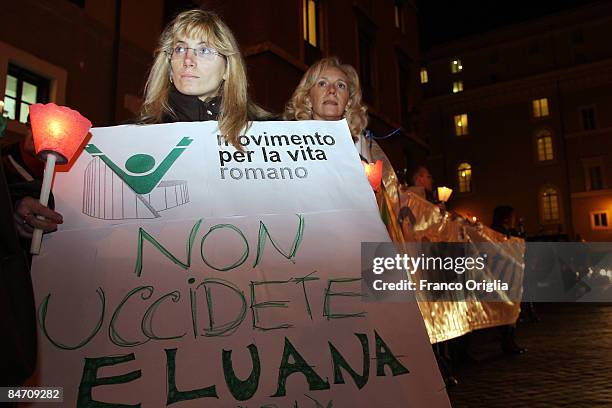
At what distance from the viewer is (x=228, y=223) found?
5.88ft

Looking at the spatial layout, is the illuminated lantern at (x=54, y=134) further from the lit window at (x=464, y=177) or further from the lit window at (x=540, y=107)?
the lit window at (x=464, y=177)

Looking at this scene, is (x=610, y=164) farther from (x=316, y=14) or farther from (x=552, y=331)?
(x=552, y=331)

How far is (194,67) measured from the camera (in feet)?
6.86

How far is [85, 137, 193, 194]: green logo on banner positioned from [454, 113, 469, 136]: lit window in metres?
39.3

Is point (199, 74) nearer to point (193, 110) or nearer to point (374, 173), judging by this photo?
point (193, 110)

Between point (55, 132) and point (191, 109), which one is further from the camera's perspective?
point (191, 109)

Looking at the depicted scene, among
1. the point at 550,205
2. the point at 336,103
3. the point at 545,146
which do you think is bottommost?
the point at 336,103

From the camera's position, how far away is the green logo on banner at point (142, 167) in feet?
6.05

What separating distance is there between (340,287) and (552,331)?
8.32 m

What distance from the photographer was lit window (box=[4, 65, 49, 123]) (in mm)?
8906

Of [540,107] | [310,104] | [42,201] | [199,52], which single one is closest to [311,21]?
[310,104]

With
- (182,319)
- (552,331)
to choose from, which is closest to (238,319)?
(182,319)

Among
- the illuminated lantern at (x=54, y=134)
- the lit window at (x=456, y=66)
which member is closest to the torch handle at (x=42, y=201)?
the illuminated lantern at (x=54, y=134)

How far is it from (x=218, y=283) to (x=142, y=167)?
52cm
